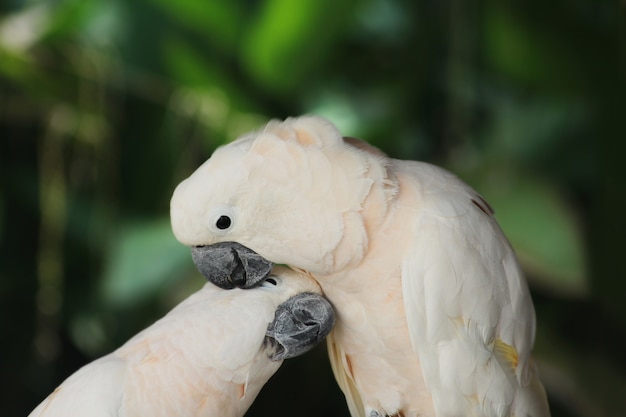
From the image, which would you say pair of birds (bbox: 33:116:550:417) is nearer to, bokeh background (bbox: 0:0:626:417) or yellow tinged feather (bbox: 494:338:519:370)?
yellow tinged feather (bbox: 494:338:519:370)

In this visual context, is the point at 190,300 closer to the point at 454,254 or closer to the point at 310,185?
the point at 310,185

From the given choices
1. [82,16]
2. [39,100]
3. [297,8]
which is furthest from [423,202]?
[39,100]

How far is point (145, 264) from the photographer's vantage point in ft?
5.49

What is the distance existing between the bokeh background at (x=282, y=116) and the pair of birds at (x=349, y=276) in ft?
1.63

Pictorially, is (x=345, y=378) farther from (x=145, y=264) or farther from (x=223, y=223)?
(x=145, y=264)

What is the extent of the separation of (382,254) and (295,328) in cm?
14

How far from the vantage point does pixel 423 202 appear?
0.97 m

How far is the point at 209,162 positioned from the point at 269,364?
0.26 metres

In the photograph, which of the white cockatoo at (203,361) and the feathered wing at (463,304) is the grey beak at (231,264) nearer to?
the white cockatoo at (203,361)

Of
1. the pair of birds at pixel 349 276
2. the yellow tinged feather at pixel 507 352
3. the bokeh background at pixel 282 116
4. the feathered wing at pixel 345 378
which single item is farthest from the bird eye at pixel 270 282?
the bokeh background at pixel 282 116

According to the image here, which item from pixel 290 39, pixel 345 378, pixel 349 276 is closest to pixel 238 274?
pixel 349 276

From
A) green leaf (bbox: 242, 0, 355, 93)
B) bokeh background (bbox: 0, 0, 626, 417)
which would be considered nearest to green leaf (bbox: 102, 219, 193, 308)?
bokeh background (bbox: 0, 0, 626, 417)

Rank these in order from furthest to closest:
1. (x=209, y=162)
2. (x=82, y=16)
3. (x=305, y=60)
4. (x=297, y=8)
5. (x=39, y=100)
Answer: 1. (x=39, y=100)
2. (x=82, y=16)
3. (x=305, y=60)
4. (x=297, y=8)
5. (x=209, y=162)

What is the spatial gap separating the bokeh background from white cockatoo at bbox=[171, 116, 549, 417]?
0.48m
